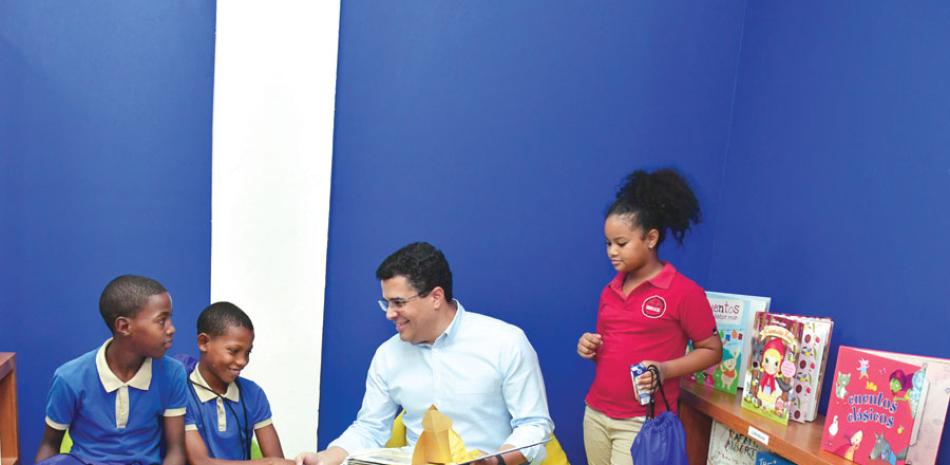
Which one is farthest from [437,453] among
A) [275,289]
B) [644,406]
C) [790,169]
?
[790,169]

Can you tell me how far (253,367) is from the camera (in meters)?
2.70

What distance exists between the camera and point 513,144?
2.87 m

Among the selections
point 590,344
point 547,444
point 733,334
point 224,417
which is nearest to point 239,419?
point 224,417

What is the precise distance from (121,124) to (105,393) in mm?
1197

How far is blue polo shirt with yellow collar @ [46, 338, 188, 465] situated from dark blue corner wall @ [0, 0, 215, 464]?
793 millimetres

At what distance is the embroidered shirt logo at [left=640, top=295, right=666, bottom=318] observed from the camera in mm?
2221

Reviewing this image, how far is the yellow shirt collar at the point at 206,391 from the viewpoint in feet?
6.65

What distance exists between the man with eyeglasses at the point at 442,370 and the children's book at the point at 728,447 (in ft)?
2.33

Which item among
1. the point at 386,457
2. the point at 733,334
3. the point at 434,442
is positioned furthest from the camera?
the point at 733,334

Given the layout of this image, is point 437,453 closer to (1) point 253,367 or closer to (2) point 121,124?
(1) point 253,367

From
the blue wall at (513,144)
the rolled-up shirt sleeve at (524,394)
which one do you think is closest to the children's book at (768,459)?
the rolled-up shirt sleeve at (524,394)

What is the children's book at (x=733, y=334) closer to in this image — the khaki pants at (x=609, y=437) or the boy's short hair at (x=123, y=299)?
the khaki pants at (x=609, y=437)

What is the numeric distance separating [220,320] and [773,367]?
71.0 inches

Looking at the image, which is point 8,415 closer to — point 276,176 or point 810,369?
point 276,176
